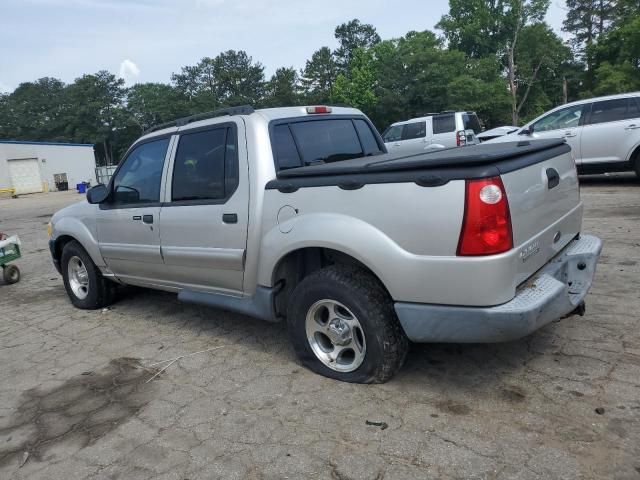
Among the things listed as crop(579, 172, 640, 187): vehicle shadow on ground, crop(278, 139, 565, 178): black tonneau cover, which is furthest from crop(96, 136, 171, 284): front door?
crop(579, 172, 640, 187): vehicle shadow on ground

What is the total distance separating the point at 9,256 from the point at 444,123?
1275 cm

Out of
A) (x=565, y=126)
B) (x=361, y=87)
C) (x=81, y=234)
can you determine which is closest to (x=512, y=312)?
(x=81, y=234)

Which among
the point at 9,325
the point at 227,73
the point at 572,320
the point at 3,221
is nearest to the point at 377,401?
the point at 572,320

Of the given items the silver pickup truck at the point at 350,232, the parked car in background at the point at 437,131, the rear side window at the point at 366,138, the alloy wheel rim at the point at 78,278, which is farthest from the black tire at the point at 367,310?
the parked car in background at the point at 437,131

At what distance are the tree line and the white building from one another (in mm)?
26298

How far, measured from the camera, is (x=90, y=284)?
5.27m

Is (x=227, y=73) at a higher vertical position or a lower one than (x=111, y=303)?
higher

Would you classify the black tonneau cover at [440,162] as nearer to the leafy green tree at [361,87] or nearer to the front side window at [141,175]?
the front side window at [141,175]

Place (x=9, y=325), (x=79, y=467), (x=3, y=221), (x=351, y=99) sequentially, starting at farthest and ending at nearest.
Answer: (x=351, y=99), (x=3, y=221), (x=9, y=325), (x=79, y=467)

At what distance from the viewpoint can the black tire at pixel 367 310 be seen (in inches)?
116

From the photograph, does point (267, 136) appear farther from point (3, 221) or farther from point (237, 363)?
point (3, 221)

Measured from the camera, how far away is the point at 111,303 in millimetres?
5492

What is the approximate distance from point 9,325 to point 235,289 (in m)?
2.99

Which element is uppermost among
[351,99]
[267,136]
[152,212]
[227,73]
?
[227,73]
